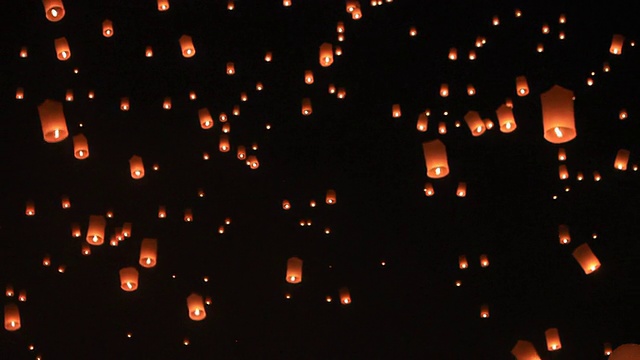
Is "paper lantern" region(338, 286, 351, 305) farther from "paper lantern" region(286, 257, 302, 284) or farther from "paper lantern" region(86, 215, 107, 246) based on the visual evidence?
"paper lantern" region(86, 215, 107, 246)

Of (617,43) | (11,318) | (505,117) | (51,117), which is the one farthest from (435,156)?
(11,318)

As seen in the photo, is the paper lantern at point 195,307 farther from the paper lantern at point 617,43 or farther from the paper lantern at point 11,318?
the paper lantern at point 617,43

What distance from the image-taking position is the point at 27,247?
20.3 ft

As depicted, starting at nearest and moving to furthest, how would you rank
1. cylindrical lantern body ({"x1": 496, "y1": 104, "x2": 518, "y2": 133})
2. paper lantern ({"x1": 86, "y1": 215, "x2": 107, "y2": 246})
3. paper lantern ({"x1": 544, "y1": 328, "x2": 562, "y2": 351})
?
cylindrical lantern body ({"x1": 496, "y1": 104, "x2": 518, "y2": 133}) < paper lantern ({"x1": 86, "y1": 215, "x2": 107, "y2": 246}) < paper lantern ({"x1": 544, "y1": 328, "x2": 562, "y2": 351})

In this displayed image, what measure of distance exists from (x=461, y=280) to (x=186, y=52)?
8.54ft

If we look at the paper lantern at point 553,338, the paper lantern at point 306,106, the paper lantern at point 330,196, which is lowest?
the paper lantern at point 553,338

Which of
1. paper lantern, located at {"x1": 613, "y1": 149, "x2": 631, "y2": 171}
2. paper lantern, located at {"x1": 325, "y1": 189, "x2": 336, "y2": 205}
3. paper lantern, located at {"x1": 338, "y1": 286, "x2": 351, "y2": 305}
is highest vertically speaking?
paper lantern, located at {"x1": 613, "y1": 149, "x2": 631, "y2": 171}

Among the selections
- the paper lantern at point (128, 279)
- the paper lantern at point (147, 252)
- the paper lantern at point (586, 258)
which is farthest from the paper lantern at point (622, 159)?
the paper lantern at point (128, 279)

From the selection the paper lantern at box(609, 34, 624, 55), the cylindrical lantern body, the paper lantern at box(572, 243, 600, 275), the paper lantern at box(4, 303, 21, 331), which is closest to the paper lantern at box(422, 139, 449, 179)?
the cylindrical lantern body

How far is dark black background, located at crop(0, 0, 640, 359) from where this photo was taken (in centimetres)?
618

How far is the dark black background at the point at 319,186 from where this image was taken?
243 inches

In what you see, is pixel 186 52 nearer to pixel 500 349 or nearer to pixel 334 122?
pixel 334 122

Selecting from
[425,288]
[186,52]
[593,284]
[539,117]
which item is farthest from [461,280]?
[186,52]

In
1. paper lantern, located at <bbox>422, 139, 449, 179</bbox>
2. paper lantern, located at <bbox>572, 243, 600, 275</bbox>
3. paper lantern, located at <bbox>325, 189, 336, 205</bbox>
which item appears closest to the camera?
paper lantern, located at <bbox>422, 139, 449, 179</bbox>
